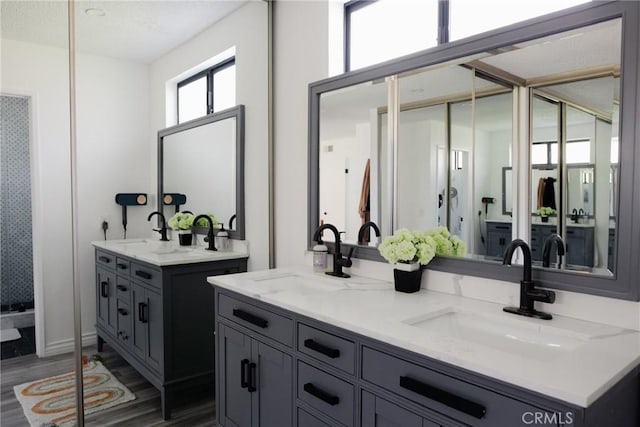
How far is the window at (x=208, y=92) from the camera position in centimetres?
237

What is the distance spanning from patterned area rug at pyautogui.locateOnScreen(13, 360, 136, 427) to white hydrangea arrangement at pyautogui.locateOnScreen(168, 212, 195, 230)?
0.79 metres

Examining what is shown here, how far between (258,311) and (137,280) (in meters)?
0.90

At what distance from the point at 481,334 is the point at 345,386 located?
20.8 inches

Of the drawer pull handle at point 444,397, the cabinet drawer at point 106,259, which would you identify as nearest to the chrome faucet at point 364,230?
the drawer pull handle at point 444,397

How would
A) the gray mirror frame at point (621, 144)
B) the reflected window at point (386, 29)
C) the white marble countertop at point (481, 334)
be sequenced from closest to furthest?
the white marble countertop at point (481, 334)
the gray mirror frame at point (621, 144)
the reflected window at point (386, 29)

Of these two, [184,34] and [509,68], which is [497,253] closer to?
[509,68]

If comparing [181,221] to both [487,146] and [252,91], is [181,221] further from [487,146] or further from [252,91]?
[487,146]

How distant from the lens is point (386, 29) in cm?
A: 239

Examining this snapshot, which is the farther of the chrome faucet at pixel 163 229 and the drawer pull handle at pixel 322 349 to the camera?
the chrome faucet at pixel 163 229

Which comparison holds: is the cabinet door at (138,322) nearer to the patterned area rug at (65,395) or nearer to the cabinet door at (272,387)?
the patterned area rug at (65,395)

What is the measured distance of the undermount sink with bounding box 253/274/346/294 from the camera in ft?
6.75

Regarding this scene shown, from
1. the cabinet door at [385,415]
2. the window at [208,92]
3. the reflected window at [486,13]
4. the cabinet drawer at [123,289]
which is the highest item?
the reflected window at [486,13]

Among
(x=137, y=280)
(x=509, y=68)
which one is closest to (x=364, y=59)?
(x=509, y=68)

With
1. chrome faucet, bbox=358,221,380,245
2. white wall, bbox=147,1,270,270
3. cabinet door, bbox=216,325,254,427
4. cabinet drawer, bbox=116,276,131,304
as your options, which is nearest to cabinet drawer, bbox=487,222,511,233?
chrome faucet, bbox=358,221,380,245
